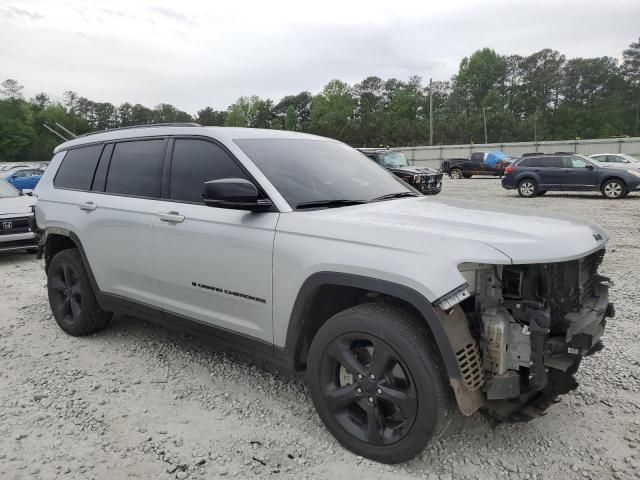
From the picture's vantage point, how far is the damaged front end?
2307 mm

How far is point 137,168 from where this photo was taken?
3910 millimetres

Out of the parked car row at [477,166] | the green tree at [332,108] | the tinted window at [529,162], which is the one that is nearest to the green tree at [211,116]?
the green tree at [332,108]

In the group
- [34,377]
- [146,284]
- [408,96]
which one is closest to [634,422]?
[146,284]

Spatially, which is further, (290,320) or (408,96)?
(408,96)

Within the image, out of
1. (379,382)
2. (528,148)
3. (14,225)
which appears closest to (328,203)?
(379,382)

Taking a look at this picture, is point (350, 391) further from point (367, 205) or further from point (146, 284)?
point (146, 284)

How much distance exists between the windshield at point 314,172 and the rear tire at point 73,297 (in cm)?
214

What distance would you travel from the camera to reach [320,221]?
2.76 metres

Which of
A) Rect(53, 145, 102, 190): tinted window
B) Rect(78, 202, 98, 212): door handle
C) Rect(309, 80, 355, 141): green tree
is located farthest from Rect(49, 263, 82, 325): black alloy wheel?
Rect(309, 80, 355, 141): green tree

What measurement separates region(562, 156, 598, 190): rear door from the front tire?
673 inches

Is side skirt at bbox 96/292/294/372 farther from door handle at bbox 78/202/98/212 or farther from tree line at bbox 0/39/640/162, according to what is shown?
tree line at bbox 0/39/640/162

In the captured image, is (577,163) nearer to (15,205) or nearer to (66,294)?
(15,205)

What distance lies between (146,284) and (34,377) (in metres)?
1.13

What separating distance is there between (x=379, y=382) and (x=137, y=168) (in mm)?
2581
